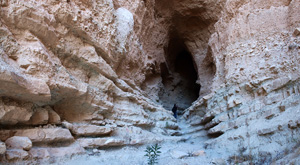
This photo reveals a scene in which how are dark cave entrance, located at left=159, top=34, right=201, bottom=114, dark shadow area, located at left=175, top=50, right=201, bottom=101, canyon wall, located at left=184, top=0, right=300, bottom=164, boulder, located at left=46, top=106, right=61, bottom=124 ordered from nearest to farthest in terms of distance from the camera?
boulder, located at left=46, top=106, right=61, bottom=124 → canyon wall, located at left=184, top=0, right=300, bottom=164 → dark cave entrance, located at left=159, top=34, right=201, bottom=114 → dark shadow area, located at left=175, top=50, right=201, bottom=101

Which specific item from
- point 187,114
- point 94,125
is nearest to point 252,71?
point 187,114

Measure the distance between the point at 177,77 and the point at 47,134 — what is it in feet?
41.9

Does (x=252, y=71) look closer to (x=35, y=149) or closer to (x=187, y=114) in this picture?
(x=187, y=114)

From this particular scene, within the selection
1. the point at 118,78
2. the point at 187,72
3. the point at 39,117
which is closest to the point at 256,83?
the point at 118,78

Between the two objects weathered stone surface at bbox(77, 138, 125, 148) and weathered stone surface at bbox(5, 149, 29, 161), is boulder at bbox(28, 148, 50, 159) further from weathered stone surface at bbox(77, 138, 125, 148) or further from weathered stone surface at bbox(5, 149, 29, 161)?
weathered stone surface at bbox(77, 138, 125, 148)

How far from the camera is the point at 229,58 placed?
7566mm

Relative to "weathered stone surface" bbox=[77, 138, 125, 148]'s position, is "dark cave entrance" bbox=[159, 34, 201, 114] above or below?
above

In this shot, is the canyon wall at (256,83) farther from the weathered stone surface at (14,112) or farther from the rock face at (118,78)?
the weathered stone surface at (14,112)

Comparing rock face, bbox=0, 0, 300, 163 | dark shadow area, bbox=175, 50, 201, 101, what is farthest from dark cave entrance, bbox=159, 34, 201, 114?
rock face, bbox=0, 0, 300, 163

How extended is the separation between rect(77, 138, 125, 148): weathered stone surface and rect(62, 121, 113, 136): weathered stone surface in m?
0.17

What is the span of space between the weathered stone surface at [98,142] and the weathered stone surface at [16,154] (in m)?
1.25

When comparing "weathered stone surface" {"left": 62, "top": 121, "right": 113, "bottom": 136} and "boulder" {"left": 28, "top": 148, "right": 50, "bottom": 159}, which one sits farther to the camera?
"weathered stone surface" {"left": 62, "top": 121, "right": 113, "bottom": 136}

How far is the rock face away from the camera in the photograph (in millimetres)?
3465

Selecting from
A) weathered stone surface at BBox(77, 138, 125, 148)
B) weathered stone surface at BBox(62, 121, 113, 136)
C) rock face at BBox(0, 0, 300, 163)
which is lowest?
weathered stone surface at BBox(77, 138, 125, 148)
